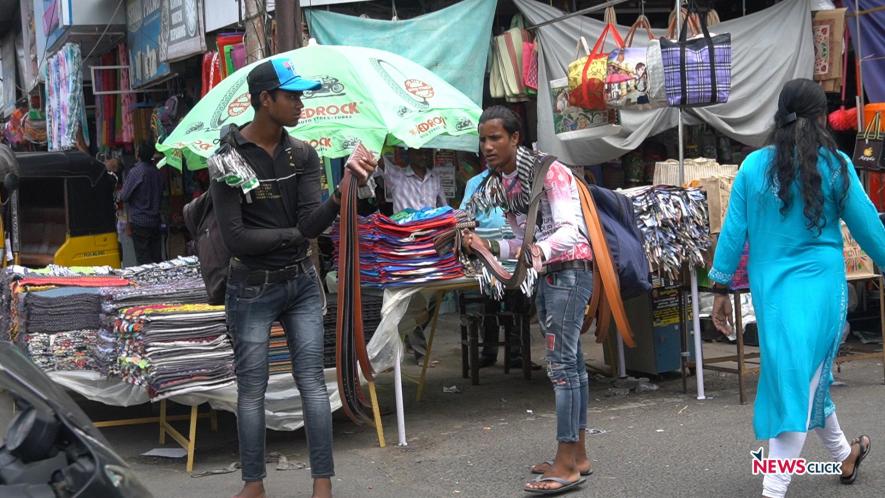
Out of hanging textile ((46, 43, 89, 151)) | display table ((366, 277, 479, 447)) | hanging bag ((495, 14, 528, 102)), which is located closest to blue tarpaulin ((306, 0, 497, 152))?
hanging bag ((495, 14, 528, 102))

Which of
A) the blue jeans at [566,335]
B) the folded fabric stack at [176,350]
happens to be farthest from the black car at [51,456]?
the folded fabric stack at [176,350]

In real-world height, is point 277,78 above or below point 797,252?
above

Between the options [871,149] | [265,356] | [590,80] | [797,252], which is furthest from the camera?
[871,149]

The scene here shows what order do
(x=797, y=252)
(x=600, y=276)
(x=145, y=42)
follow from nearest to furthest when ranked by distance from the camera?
(x=797, y=252) < (x=600, y=276) < (x=145, y=42)

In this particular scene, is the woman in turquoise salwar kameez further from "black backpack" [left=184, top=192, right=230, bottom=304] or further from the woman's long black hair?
"black backpack" [left=184, top=192, right=230, bottom=304]

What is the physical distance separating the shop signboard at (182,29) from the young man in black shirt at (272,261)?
252 inches

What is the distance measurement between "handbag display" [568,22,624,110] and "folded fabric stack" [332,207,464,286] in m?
2.24

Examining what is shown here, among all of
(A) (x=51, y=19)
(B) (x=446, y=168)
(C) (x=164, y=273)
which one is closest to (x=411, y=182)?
(B) (x=446, y=168)

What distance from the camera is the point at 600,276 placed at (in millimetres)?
5500

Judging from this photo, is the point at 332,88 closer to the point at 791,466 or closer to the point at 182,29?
the point at 791,466

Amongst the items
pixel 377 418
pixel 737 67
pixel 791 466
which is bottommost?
pixel 377 418

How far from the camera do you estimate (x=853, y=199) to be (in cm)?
457

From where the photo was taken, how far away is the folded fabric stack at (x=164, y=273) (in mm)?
7789

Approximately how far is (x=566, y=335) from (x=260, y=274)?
1485 mm
